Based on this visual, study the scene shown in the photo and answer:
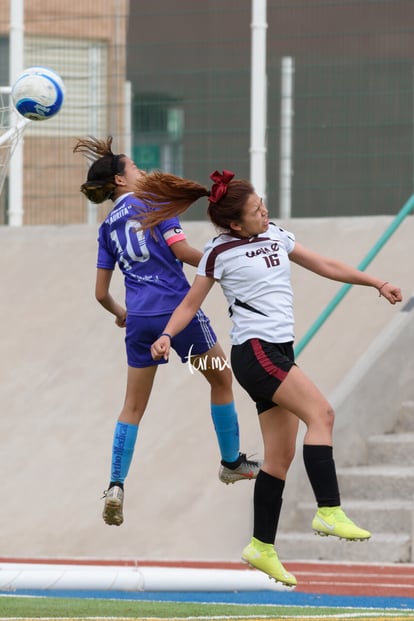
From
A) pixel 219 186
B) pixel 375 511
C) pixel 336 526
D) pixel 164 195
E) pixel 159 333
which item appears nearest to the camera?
pixel 336 526

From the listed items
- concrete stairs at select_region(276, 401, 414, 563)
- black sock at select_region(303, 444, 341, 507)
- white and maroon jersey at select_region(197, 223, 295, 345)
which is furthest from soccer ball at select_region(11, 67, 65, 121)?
concrete stairs at select_region(276, 401, 414, 563)

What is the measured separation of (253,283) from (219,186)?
546 millimetres

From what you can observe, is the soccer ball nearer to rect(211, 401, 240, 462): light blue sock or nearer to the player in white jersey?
the player in white jersey

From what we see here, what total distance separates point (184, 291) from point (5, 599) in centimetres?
302

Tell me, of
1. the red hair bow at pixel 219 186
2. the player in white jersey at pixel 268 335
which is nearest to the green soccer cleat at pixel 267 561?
the player in white jersey at pixel 268 335

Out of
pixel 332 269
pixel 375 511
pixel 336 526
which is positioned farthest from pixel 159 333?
pixel 375 511

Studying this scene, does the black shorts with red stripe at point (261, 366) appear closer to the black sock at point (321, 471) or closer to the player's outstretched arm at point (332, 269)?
the black sock at point (321, 471)

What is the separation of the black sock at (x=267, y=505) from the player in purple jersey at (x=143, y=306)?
1.86 feet

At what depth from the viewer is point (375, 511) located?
12.2m

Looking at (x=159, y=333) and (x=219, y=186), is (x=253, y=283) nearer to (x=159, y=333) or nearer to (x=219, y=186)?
(x=219, y=186)

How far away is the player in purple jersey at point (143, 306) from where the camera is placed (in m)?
8.21

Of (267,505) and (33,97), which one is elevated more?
(33,97)

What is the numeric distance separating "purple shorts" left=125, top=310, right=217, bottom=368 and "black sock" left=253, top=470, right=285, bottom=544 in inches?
34.0

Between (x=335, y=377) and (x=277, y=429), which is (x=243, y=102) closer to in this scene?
(x=335, y=377)
